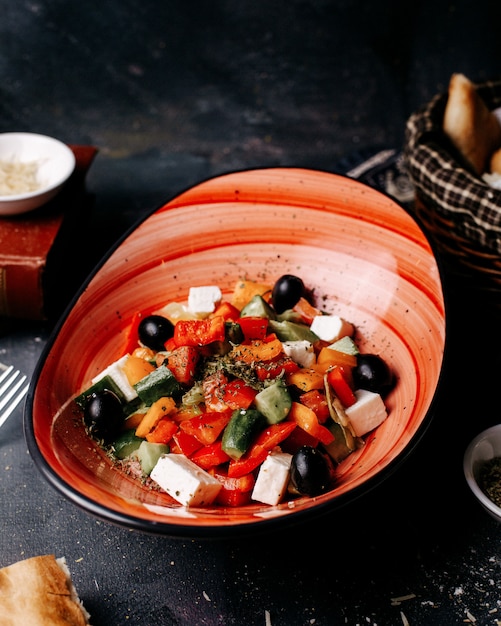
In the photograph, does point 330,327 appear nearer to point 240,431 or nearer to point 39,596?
point 240,431

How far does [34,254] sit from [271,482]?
3.55ft

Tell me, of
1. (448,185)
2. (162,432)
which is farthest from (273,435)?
(448,185)

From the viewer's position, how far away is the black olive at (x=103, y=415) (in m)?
1.69

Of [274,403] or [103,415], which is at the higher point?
[274,403]

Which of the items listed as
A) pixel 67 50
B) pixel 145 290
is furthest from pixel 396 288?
pixel 67 50

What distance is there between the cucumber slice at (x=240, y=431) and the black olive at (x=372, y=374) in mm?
303

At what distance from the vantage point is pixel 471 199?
2.00 metres

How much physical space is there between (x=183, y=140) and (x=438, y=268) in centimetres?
191

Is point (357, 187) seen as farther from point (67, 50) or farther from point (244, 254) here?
point (67, 50)

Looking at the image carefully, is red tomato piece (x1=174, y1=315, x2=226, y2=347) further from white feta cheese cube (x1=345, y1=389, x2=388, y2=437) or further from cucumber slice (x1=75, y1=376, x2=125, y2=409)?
white feta cheese cube (x1=345, y1=389, x2=388, y2=437)

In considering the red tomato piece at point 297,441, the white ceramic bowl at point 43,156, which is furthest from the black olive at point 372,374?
the white ceramic bowl at point 43,156

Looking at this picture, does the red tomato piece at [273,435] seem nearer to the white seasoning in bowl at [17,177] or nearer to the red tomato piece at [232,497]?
the red tomato piece at [232,497]

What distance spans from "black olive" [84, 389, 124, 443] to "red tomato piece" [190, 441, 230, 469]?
0.68 ft

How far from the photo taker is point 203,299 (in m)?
2.03
